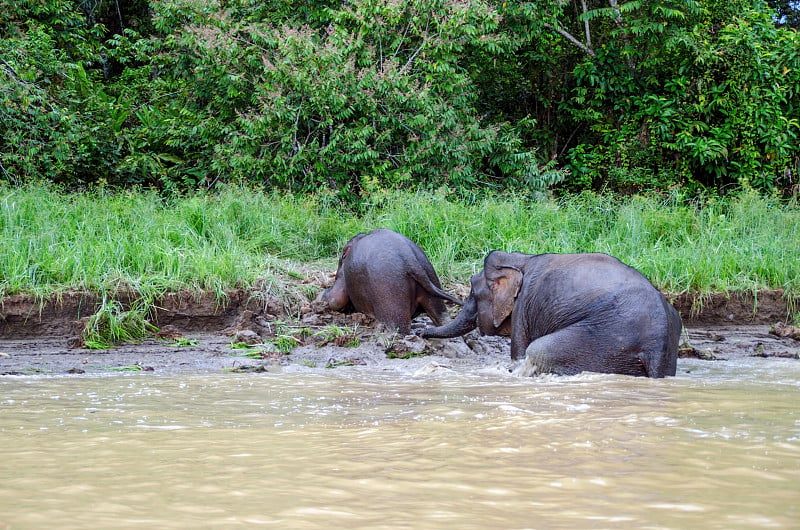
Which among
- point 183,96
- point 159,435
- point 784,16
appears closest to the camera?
point 159,435

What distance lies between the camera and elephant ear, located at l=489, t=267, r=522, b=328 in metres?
6.03

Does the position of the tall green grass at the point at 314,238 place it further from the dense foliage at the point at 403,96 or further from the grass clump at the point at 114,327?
the dense foliage at the point at 403,96

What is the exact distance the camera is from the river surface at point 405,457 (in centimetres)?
217

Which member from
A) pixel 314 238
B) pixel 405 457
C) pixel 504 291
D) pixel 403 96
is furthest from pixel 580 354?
pixel 403 96

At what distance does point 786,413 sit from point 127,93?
45.5 feet

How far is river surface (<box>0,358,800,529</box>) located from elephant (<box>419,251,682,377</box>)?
0.50 meters

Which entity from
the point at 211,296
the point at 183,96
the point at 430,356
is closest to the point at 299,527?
the point at 430,356

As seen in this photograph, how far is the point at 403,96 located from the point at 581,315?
23.1 feet

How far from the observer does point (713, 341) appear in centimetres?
730

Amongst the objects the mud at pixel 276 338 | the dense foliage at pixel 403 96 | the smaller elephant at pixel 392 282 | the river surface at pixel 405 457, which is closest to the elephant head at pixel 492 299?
the mud at pixel 276 338

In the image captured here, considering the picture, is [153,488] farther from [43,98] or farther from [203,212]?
[43,98]

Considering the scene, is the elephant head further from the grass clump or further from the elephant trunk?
the grass clump

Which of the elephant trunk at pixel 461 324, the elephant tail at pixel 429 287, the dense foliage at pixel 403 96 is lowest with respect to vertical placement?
the elephant trunk at pixel 461 324

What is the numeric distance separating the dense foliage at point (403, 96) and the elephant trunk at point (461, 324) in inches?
182
